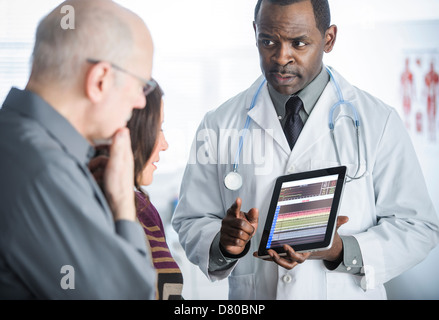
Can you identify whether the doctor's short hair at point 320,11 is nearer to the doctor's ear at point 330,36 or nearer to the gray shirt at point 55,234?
the doctor's ear at point 330,36

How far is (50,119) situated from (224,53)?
2.45ft

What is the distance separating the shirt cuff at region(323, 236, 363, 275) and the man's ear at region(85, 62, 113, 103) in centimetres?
67

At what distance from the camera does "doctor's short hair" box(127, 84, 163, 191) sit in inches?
39.6

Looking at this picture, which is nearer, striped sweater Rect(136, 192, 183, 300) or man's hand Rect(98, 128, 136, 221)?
man's hand Rect(98, 128, 136, 221)

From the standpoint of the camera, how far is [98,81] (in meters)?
0.74

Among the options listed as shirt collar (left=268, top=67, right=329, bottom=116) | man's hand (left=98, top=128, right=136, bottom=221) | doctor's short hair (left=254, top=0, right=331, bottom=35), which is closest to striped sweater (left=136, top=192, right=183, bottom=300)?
man's hand (left=98, top=128, right=136, bottom=221)

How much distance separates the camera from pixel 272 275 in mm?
1197

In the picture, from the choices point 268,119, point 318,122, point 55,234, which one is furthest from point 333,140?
point 55,234

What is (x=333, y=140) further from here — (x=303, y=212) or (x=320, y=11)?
(x=320, y=11)

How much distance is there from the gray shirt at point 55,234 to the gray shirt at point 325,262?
48cm

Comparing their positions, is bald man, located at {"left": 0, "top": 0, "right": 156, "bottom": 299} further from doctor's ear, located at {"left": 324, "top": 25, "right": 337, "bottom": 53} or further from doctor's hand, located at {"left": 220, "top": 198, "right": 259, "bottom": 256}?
doctor's ear, located at {"left": 324, "top": 25, "right": 337, "bottom": 53}

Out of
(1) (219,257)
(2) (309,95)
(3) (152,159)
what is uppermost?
(2) (309,95)

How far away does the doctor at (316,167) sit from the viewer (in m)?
1.14

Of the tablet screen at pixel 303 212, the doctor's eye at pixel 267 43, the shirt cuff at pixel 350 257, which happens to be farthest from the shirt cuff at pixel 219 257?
the doctor's eye at pixel 267 43
